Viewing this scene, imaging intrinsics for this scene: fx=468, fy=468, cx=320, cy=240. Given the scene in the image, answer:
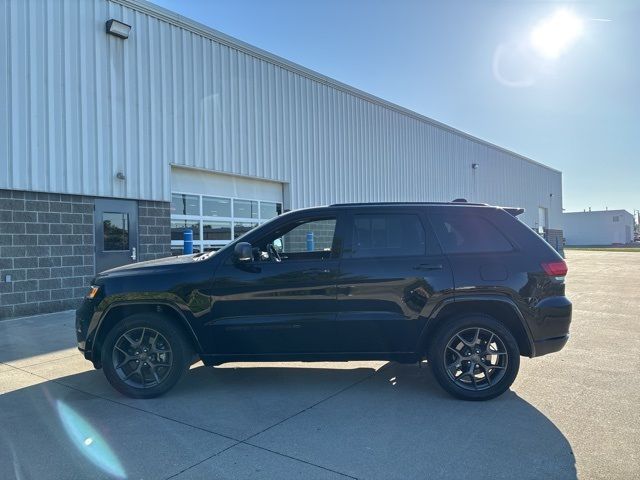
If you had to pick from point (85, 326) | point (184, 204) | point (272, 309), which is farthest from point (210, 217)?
point (272, 309)

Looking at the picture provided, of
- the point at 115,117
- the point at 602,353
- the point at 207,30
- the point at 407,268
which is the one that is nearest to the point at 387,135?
the point at 207,30

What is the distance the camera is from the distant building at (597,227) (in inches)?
2968

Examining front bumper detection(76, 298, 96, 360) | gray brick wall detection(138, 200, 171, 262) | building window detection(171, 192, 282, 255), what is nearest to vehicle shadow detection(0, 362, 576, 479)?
front bumper detection(76, 298, 96, 360)

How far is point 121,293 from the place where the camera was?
4.54 m

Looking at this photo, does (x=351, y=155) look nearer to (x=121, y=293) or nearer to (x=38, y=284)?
(x=38, y=284)

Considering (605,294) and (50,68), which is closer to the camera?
(50,68)

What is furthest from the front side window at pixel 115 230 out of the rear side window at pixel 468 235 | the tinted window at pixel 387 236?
the rear side window at pixel 468 235

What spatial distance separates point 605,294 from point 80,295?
12.6 m

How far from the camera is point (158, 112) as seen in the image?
11188 millimetres

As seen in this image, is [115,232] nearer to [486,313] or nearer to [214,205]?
[214,205]

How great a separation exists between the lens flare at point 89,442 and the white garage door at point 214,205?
8011 millimetres

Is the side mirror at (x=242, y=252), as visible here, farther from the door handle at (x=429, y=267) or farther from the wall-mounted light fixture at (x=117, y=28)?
the wall-mounted light fixture at (x=117, y=28)

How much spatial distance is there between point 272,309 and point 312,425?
3.74ft

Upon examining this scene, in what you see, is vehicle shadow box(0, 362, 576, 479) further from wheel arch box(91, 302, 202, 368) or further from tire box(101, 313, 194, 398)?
wheel arch box(91, 302, 202, 368)
